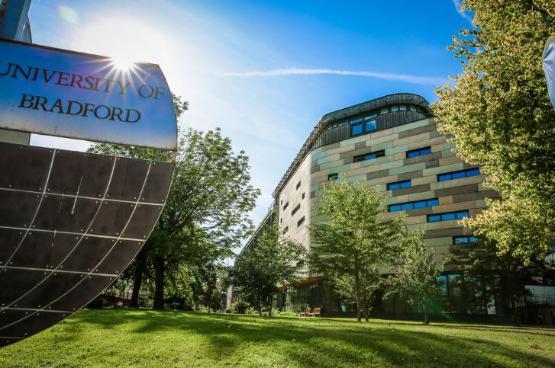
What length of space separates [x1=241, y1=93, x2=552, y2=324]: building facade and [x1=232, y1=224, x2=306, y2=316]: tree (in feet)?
20.1

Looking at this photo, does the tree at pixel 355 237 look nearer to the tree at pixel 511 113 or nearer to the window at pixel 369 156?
the tree at pixel 511 113

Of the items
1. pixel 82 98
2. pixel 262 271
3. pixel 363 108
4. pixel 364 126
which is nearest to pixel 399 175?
pixel 364 126

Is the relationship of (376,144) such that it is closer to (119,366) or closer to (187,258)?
(187,258)

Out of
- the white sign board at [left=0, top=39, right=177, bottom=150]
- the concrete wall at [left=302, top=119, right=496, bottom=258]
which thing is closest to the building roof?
the concrete wall at [left=302, top=119, right=496, bottom=258]

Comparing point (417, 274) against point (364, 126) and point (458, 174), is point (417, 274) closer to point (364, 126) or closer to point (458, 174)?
point (458, 174)

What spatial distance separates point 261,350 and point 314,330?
9.05 feet

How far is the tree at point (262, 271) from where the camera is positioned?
93.5 feet

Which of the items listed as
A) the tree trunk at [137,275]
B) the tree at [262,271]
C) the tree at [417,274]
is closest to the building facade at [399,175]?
the tree at [262,271]

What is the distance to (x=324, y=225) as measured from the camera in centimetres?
2766

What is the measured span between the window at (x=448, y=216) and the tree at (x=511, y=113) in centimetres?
2877

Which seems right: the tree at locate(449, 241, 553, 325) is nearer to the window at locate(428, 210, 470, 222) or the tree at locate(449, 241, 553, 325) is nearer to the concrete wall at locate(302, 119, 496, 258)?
the concrete wall at locate(302, 119, 496, 258)

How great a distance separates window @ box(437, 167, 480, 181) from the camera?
43481 mm

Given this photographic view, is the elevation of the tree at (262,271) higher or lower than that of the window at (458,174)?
lower

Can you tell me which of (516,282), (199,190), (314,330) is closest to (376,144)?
(516,282)
